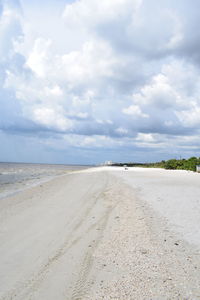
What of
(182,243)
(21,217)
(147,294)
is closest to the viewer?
(147,294)

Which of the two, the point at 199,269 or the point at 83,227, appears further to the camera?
the point at 83,227

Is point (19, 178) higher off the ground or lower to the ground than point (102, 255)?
lower

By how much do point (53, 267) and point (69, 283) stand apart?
71 centimetres

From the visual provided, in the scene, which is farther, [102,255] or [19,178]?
[19,178]

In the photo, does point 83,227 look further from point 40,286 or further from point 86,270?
point 40,286

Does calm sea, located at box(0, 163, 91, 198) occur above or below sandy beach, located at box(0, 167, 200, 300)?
below

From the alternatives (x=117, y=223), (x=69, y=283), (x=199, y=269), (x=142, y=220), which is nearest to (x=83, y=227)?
(x=117, y=223)

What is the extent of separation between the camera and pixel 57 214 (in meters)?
9.50

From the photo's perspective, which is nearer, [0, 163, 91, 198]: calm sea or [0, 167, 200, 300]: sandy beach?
[0, 167, 200, 300]: sandy beach

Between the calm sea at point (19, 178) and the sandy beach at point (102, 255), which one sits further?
the calm sea at point (19, 178)

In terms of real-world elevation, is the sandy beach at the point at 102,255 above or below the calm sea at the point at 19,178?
above

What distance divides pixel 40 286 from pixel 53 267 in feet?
2.19

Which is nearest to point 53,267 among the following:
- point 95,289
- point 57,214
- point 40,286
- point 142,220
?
point 40,286

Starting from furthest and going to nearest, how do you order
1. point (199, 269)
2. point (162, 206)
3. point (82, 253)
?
1. point (162, 206)
2. point (82, 253)
3. point (199, 269)
